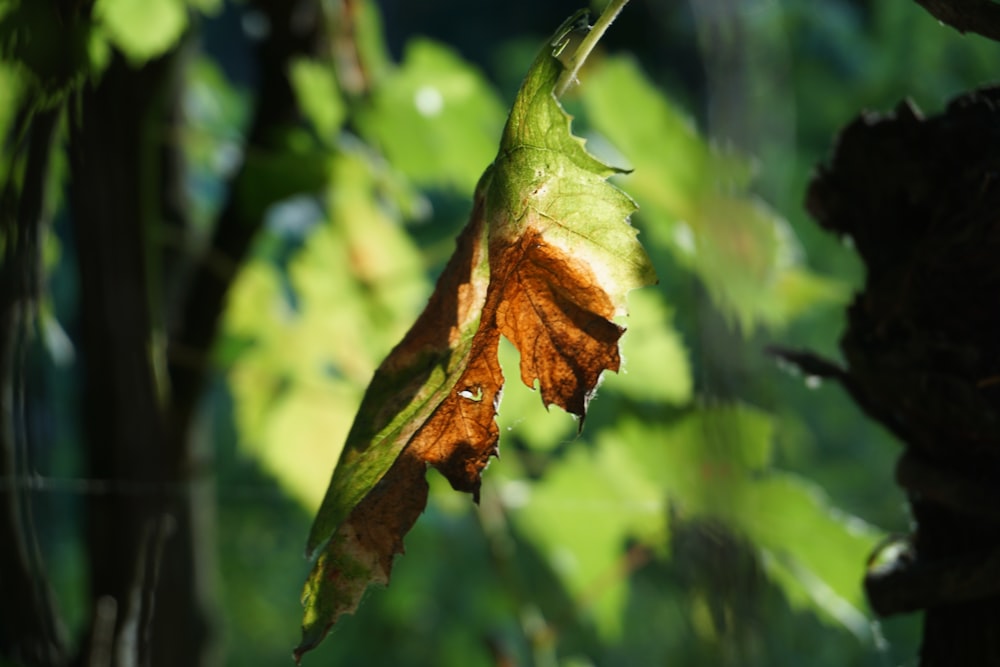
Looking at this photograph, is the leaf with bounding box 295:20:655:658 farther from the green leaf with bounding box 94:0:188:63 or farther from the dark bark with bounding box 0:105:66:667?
the green leaf with bounding box 94:0:188:63

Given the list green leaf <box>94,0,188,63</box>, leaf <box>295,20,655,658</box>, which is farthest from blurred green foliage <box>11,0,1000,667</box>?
leaf <box>295,20,655,658</box>

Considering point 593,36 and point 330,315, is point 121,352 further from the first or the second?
point 593,36

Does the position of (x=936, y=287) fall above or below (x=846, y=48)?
above

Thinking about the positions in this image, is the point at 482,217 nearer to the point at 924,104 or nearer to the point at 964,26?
the point at 964,26

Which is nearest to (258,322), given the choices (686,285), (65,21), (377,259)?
(377,259)

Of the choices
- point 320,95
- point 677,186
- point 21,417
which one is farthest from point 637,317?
point 21,417

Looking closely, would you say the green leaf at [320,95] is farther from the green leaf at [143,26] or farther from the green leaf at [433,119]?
the green leaf at [143,26]
